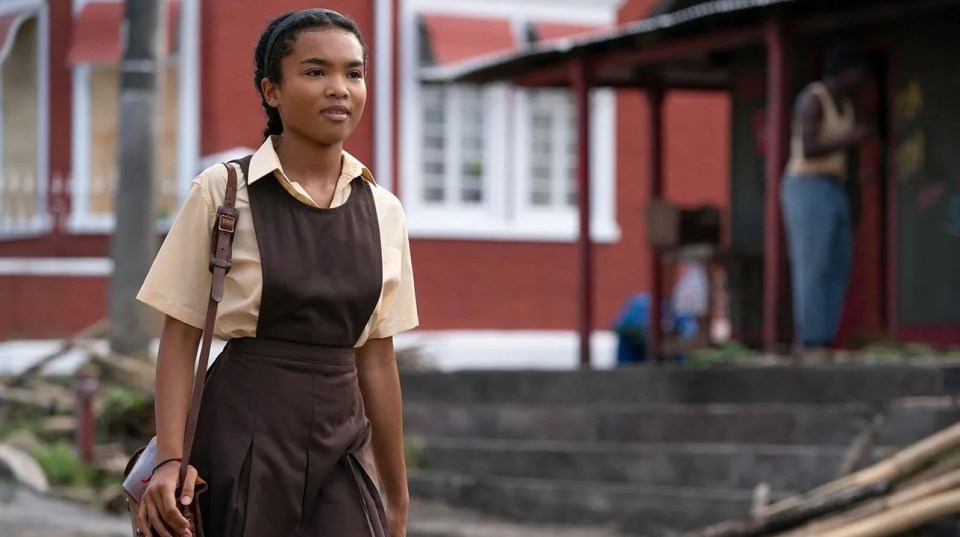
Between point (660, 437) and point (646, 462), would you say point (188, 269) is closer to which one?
point (646, 462)

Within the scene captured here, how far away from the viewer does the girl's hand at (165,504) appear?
4199mm

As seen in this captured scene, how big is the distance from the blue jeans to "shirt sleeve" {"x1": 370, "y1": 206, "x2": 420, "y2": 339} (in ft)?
27.9

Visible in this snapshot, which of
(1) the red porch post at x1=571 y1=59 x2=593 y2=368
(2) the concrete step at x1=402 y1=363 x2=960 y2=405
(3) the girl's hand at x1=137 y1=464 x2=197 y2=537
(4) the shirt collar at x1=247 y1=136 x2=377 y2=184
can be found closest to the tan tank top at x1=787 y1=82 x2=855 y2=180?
(2) the concrete step at x1=402 y1=363 x2=960 y2=405

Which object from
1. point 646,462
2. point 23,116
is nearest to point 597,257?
point 23,116

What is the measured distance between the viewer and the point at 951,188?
43.4 ft

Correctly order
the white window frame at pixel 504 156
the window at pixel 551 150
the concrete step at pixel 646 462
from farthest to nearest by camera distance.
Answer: the window at pixel 551 150 → the white window frame at pixel 504 156 → the concrete step at pixel 646 462

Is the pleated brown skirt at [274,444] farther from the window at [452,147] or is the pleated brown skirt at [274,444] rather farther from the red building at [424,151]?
the window at [452,147]

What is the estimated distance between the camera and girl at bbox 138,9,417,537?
4336 mm

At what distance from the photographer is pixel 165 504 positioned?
4.21 metres

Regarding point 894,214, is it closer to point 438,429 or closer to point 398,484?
point 438,429

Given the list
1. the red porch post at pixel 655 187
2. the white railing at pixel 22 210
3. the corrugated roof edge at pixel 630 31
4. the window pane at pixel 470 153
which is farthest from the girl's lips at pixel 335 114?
the window pane at pixel 470 153

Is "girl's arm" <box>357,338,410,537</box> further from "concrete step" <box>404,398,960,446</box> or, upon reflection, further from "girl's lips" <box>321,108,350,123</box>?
"concrete step" <box>404,398,960,446</box>

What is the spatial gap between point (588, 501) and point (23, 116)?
1107 cm

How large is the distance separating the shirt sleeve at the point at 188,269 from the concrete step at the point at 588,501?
590cm
